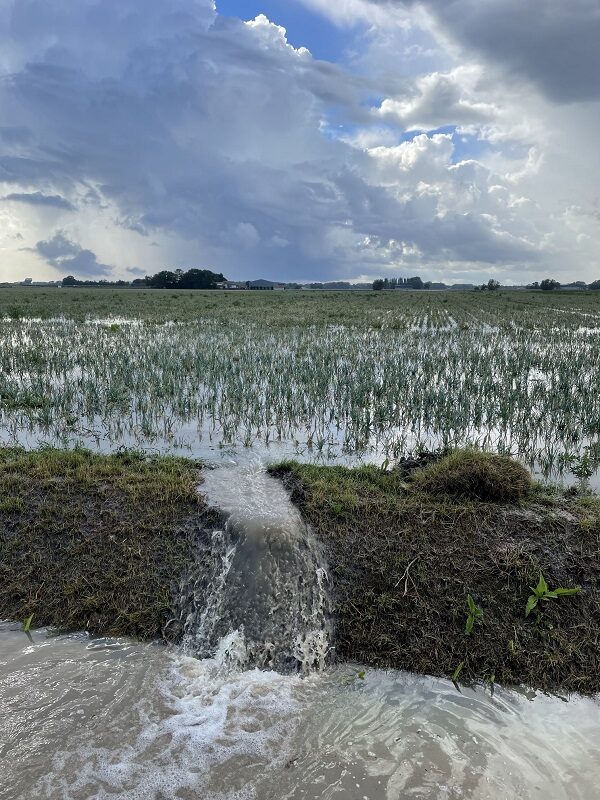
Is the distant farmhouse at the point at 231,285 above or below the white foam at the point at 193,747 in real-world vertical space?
above

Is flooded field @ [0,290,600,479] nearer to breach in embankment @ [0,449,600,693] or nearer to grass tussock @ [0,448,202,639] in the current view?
grass tussock @ [0,448,202,639]

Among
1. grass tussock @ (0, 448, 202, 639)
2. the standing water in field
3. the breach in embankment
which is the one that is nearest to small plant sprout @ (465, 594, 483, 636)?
the breach in embankment

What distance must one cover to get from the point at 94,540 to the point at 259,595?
5.91 feet

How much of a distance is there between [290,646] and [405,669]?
36.5 inches

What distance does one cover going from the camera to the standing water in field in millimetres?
4367

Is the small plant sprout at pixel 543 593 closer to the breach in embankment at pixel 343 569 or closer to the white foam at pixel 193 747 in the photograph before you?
the breach in embankment at pixel 343 569

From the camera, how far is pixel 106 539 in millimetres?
5258

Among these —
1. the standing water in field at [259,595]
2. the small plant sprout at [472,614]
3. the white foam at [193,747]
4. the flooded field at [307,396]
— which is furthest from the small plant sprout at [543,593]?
the flooded field at [307,396]

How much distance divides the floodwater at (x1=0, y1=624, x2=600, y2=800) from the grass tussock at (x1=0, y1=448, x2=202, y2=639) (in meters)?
0.39

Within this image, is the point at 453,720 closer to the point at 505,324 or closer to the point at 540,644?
the point at 540,644

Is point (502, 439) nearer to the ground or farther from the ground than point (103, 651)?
farther from the ground

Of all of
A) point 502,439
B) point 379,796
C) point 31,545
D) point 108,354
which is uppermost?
point 108,354

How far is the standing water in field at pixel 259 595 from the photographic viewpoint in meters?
4.37

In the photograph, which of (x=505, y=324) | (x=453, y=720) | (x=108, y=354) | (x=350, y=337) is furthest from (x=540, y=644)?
(x=505, y=324)
